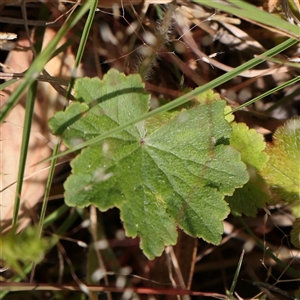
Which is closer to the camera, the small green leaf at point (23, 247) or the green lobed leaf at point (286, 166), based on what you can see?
the small green leaf at point (23, 247)

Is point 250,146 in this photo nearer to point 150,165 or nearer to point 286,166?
point 286,166

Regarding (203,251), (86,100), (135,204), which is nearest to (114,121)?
(86,100)

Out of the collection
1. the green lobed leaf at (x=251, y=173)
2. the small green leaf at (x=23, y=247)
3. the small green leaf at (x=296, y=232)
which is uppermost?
the small green leaf at (x=23, y=247)

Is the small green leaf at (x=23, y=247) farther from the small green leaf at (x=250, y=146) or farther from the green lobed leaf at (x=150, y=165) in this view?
the small green leaf at (x=250, y=146)

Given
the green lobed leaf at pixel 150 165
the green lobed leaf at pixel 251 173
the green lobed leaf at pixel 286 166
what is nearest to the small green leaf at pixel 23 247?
the green lobed leaf at pixel 150 165

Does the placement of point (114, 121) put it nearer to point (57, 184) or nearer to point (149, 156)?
point (149, 156)

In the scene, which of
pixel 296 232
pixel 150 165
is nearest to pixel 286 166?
pixel 296 232
